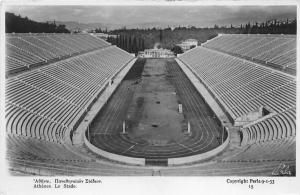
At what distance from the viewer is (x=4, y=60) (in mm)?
10844

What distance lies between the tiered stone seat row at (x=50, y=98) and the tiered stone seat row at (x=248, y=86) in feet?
23.2

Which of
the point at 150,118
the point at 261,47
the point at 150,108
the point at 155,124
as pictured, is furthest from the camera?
the point at 261,47

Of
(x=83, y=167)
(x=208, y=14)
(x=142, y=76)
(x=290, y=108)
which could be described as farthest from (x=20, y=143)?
(x=142, y=76)

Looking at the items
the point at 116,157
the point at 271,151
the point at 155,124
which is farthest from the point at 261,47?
the point at 116,157

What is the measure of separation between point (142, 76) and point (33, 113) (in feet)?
59.2

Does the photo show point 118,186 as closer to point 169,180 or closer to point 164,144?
point 169,180

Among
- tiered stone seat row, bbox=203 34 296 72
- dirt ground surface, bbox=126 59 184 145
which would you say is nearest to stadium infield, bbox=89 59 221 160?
dirt ground surface, bbox=126 59 184 145

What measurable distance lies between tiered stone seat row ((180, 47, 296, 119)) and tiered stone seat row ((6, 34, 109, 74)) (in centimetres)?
972

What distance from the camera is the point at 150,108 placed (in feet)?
63.5

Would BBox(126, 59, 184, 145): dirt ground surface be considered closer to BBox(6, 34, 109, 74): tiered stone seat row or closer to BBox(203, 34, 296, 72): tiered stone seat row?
BBox(203, 34, 296, 72): tiered stone seat row

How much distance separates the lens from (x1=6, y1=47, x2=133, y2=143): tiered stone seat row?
1282cm

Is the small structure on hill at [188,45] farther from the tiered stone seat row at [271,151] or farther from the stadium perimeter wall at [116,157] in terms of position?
the tiered stone seat row at [271,151]

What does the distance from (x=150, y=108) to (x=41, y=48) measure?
870 cm

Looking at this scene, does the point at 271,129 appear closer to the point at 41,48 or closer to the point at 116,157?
the point at 116,157
